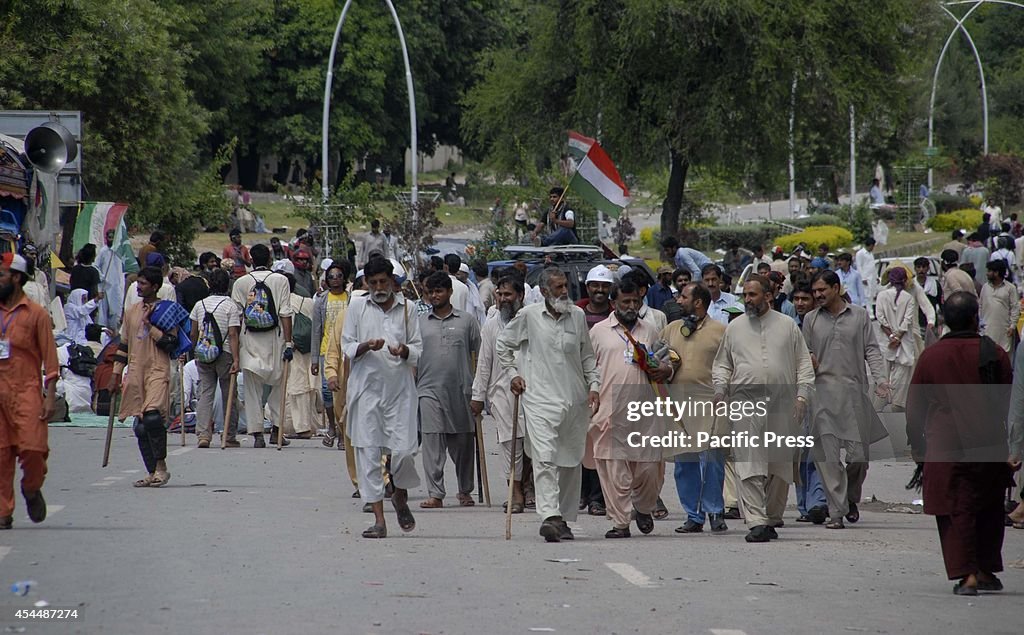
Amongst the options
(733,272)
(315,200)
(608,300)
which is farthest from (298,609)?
(315,200)

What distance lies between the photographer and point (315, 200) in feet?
118

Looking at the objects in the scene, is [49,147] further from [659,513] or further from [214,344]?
[659,513]

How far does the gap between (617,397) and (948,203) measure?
52.6m

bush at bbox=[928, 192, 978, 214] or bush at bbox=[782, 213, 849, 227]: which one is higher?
bush at bbox=[928, 192, 978, 214]

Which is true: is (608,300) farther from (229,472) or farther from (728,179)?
(728,179)

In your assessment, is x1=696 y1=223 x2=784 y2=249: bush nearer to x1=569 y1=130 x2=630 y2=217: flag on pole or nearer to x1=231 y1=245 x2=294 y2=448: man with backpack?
x1=569 y1=130 x2=630 y2=217: flag on pole

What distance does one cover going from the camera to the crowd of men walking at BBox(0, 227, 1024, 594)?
852 centimetres

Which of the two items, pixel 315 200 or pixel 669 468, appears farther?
pixel 315 200

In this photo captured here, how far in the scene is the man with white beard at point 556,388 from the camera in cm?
1021

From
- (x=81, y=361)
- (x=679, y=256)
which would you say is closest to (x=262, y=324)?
(x=81, y=361)

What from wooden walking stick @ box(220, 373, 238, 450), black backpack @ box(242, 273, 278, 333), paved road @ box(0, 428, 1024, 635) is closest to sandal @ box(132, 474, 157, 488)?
paved road @ box(0, 428, 1024, 635)

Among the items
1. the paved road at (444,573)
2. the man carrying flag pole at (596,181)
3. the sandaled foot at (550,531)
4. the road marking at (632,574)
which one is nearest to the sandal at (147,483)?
the paved road at (444,573)

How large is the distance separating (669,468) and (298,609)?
9.03 m

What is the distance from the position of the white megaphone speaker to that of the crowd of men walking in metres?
7.04
